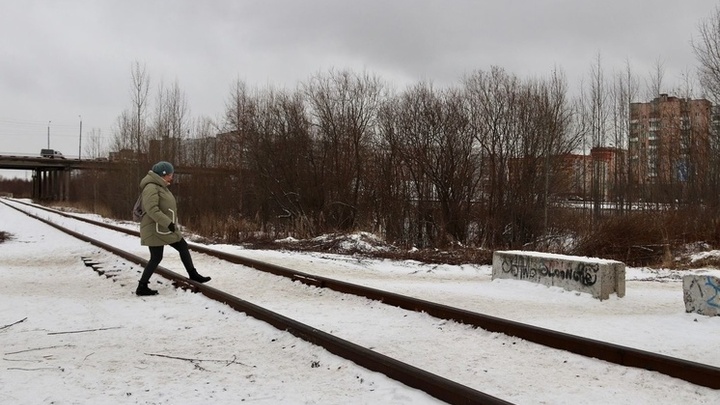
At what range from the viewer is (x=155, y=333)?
569 cm

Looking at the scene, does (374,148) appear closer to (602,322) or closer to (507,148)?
(507,148)

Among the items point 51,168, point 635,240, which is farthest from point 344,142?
point 51,168

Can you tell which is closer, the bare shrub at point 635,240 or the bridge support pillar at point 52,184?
the bare shrub at point 635,240

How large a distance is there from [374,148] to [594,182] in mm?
11842

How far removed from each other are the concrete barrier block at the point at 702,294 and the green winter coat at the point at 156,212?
7.19m

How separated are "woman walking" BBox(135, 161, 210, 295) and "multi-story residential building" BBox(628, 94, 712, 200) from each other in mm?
22684

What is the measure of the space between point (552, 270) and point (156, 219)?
6320mm

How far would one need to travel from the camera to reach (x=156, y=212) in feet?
24.7

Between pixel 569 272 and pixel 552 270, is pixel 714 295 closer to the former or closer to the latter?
pixel 569 272

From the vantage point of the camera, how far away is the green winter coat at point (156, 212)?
24.7 feet

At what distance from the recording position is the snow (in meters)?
3.99

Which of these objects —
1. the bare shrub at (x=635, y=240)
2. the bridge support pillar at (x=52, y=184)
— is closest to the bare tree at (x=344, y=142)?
the bare shrub at (x=635, y=240)

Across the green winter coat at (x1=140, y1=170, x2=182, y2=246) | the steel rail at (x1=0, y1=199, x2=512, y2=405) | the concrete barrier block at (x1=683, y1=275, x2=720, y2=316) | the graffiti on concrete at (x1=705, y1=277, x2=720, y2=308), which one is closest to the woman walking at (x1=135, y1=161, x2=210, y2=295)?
the green winter coat at (x1=140, y1=170, x2=182, y2=246)

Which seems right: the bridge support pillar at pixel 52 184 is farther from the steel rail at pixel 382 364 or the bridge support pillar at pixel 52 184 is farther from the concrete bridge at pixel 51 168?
the steel rail at pixel 382 364
